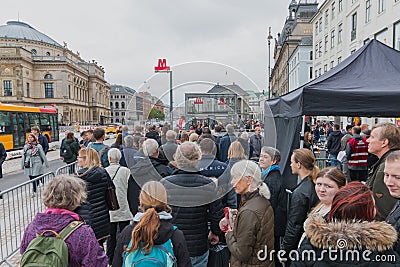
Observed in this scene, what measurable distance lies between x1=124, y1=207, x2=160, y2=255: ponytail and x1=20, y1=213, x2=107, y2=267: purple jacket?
0.26 metres

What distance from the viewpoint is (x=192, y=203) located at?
276cm

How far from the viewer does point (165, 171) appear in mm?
3320

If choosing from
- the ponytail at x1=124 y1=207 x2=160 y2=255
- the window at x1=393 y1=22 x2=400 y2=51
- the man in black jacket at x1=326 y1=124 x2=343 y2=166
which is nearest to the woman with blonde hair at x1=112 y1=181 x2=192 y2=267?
the ponytail at x1=124 y1=207 x2=160 y2=255

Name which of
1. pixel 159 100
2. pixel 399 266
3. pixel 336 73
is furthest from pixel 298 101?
pixel 399 266

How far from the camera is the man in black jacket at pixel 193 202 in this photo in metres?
2.72

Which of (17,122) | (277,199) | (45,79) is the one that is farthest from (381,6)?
(45,79)

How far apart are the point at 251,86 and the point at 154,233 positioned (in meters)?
1.51

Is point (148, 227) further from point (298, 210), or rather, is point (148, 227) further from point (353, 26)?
point (353, 26)

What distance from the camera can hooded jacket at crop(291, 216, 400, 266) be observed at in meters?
1.63

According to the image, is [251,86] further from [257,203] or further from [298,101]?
[298,101]

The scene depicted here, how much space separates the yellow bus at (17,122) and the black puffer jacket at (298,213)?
57.0 ft

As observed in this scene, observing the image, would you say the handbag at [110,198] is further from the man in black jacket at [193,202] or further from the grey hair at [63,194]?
the grey hair at [63,194]

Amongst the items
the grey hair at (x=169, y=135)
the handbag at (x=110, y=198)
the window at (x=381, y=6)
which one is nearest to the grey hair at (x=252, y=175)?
the grey hair at (x=169, y=135)

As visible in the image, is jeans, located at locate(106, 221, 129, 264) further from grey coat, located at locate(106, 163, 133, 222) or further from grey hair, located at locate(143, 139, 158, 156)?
grey hair, located at locate(143, 139, 158, 156)
